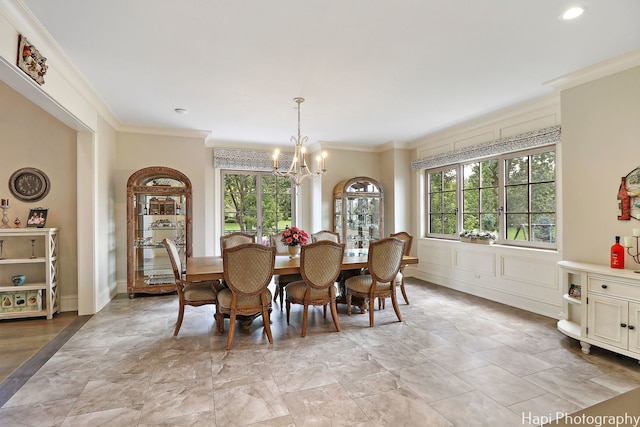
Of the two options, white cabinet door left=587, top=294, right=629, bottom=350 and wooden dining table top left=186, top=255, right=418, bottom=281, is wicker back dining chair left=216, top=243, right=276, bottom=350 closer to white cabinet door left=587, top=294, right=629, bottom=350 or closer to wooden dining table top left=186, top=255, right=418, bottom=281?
wooden dining table top left=186, top=255, right=418, bottom=281

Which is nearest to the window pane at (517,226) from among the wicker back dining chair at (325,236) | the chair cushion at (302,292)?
the wicker back dining chair at (325,236)

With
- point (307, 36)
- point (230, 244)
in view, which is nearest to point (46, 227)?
point (230, 244)

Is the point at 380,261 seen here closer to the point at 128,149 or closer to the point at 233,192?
the point at 233,192

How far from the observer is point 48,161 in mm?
3988

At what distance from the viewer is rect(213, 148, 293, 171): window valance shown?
578cm

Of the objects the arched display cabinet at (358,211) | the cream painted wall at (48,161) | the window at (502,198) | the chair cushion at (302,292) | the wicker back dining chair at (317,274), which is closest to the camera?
the wicker back dining chair at (317,274)

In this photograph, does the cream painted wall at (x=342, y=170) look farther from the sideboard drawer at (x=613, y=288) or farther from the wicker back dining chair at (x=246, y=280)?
the sideboard drawer at (x=613, y=288)

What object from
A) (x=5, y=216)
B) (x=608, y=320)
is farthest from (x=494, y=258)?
(x=5, y=216)

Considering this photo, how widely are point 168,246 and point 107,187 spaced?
6.38 ft

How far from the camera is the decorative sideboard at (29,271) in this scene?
3.71m

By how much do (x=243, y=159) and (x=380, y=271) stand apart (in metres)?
3.54

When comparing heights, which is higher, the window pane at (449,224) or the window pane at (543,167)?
the window pane at (543,167)

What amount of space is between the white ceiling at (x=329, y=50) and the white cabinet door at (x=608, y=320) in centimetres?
208

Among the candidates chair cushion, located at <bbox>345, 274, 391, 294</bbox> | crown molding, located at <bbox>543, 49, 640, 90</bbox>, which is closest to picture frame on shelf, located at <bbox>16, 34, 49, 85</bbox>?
chair cushion, located at <bbox>345, 274, 391, 294</bbox>
